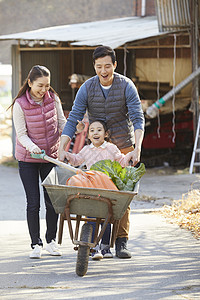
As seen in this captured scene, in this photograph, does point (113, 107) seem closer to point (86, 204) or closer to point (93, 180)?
point (93, 180)

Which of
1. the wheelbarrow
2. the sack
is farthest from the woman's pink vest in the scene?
the sack

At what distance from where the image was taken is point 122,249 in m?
6.34

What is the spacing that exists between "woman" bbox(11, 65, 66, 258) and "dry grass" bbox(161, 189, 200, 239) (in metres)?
2.06

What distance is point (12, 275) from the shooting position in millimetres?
5695

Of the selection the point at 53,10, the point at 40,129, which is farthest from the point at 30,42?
the point at 53,10

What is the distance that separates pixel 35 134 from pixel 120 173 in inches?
41.3

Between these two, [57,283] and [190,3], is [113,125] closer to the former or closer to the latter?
[57,283]

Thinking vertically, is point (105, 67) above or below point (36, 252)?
above

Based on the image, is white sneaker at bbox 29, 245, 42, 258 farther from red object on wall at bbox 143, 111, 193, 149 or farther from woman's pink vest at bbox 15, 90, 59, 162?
red object on wall at bbox 143, 111, 193, 149

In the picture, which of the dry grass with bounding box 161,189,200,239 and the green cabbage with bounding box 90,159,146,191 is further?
the dry grass with bounding box 161,189,200,239

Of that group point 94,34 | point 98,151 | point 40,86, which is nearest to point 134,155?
point 98,151

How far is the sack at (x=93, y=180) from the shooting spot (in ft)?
18.1

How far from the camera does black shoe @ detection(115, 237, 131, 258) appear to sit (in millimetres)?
6289

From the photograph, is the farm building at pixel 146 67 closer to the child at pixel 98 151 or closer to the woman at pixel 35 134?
the woman at pixel 35 134
